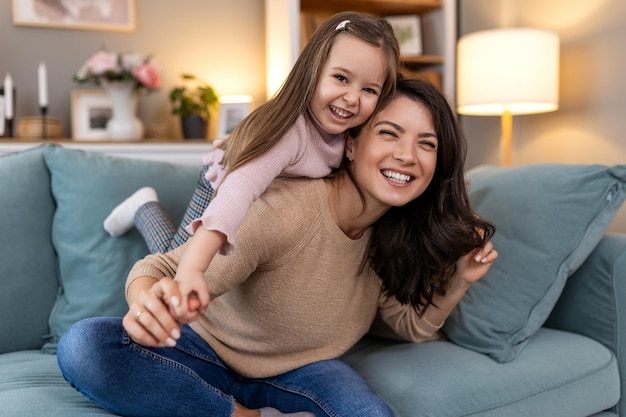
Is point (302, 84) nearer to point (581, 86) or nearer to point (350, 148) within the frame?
point (350, 148)

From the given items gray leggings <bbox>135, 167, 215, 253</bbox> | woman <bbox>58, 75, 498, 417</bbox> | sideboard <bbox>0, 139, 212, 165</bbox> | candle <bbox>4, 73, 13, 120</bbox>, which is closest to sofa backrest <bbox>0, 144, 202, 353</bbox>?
gray leggings <bbox>135, 167, 215, 253</bbox>

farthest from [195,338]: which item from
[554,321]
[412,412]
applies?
[554,321]

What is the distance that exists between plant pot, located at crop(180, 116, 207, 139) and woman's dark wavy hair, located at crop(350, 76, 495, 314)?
2.04 metres

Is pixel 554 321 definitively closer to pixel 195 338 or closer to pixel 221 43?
pixel 195 338

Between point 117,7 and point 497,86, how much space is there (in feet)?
6.60

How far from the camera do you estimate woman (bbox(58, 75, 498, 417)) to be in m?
1.15

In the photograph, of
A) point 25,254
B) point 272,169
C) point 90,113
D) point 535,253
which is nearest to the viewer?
point 272,169

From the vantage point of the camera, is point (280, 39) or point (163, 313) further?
point (280, 39)

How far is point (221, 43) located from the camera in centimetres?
354

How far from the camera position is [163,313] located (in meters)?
0.88

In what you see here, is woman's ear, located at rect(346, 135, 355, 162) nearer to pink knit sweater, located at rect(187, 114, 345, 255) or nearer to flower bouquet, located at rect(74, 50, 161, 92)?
pink knit sweater, located at rect(187, 114, 345, 255)

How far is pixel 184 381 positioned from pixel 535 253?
2.82 ft

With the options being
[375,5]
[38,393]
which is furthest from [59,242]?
[375,5]

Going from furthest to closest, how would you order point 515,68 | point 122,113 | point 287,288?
1. point 122,113
2. point 515,68
3. point 287,288
